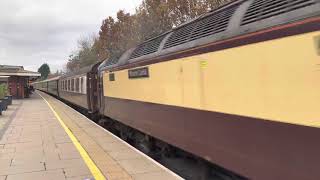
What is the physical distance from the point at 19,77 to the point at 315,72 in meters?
49.4

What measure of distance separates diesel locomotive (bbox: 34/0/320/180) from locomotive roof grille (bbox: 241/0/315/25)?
0.04 ft

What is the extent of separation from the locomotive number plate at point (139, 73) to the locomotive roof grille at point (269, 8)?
4.07m

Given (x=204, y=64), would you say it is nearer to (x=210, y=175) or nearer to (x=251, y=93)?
(x=251, y=93)

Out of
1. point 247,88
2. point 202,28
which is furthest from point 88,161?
point 247,88

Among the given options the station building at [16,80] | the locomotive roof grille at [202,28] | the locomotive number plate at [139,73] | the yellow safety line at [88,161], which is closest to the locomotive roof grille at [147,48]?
the locomotive number plate at [139,73]

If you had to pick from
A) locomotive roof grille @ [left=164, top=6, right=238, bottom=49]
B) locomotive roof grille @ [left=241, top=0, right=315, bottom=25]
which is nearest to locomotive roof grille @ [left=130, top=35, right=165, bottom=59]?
locomotive roof grille @ [left=164, top=6, right=238, bottom=49]

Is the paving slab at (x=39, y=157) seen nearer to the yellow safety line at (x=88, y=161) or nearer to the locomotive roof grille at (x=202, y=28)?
the yellow safety line at (x=88, y=161)

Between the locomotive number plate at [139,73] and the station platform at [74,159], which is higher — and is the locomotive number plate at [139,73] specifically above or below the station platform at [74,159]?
above

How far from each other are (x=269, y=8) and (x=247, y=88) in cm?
87

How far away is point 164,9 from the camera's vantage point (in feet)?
103

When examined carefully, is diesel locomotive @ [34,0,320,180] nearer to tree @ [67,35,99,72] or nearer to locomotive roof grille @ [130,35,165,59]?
locomotive roof grille @ [130,35,165,59]

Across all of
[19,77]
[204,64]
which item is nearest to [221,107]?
[204,64]

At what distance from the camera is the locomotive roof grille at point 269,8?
14.4 ft

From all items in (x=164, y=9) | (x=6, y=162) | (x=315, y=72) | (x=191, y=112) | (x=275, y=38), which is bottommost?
(x=6, y=162)
